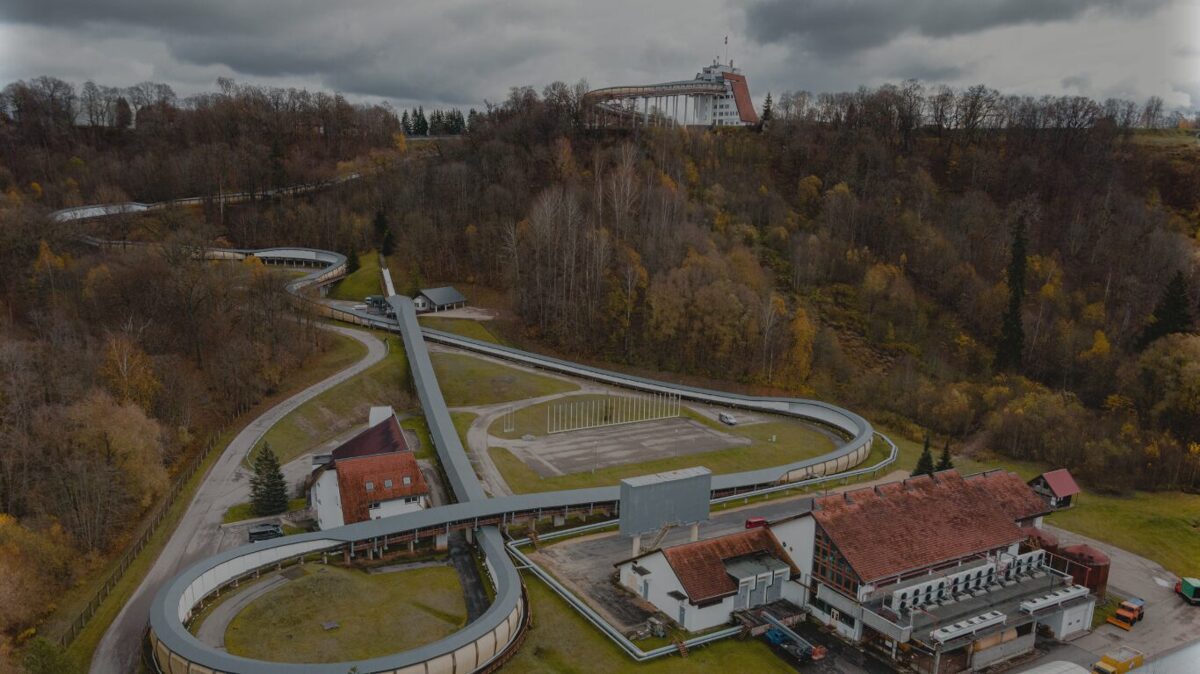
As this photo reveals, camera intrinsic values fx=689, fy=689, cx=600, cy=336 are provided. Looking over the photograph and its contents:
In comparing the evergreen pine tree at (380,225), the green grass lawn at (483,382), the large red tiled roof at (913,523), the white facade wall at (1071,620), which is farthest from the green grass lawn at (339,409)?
the white facade wall at (1071,620)

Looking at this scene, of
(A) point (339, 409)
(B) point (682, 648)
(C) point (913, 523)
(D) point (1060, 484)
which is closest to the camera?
(B) point (682, 648)

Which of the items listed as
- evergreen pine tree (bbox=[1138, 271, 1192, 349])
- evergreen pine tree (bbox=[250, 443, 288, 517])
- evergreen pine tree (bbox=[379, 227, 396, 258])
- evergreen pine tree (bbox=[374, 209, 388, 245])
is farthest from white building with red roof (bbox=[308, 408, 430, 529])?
evergreen pine tree (bbox=[1138, 271, 1192, 349])

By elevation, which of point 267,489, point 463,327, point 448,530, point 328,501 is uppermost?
point 463,327

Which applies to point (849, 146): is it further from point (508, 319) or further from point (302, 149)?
point (302, 149)

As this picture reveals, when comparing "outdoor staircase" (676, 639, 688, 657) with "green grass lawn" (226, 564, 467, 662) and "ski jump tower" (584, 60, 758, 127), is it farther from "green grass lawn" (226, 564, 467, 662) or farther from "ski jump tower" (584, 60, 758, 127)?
"ski jump tower" (584, 60, 758, 127)

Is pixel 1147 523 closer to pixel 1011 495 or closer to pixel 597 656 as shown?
pixel 1011 495

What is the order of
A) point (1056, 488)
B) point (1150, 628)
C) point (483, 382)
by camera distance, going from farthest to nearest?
point (483, 382)
point (1056, 488)
point (1150, 628)

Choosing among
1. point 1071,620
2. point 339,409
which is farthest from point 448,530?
point 1071,620
